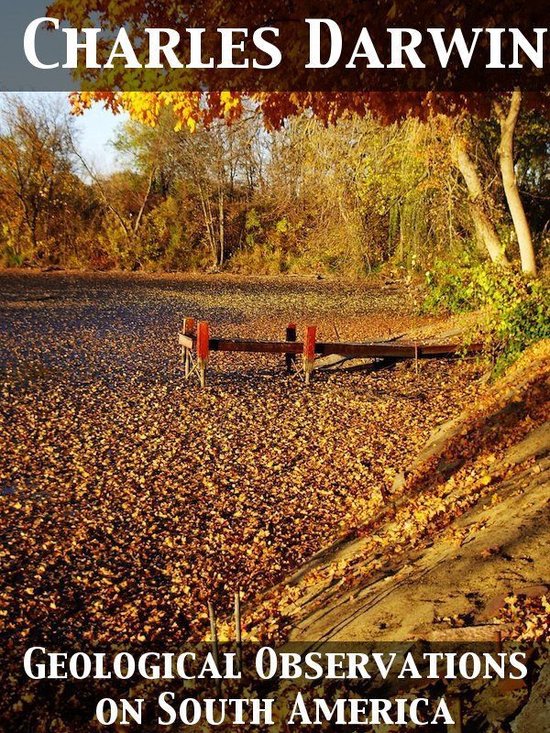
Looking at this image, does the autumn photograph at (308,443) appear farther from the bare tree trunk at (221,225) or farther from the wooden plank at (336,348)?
the bare tree trunk at (221,225)

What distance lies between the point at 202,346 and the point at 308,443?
360cm

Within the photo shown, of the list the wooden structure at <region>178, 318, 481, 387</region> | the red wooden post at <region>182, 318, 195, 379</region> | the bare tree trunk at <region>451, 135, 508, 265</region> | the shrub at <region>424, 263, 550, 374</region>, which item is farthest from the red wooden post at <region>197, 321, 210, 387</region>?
the bare tree trunk at <region>451, 135, 508, 265</region>

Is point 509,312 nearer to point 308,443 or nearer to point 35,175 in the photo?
point 308,443

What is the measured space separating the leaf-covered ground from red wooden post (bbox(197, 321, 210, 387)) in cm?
32

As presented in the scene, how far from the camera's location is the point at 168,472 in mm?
8773

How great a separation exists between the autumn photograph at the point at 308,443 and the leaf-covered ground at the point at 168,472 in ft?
0.12

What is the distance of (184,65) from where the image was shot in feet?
27.4

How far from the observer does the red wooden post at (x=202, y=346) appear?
1252 cm

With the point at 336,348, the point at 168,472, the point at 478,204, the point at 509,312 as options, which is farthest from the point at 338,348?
the point at 478,204

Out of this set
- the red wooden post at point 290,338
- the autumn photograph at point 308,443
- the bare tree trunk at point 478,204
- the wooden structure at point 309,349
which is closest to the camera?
the autumn photograph at point 308,443

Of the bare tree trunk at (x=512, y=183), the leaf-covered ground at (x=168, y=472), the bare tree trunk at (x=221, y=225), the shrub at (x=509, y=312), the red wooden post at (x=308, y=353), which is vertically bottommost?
the leaf-covered ground at (x=168, y=472)

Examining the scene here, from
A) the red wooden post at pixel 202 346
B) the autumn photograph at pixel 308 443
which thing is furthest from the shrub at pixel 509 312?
the red wooden post at pixel 202 346

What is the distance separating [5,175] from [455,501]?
4027cm

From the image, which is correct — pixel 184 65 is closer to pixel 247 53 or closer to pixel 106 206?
pixel 247 53
